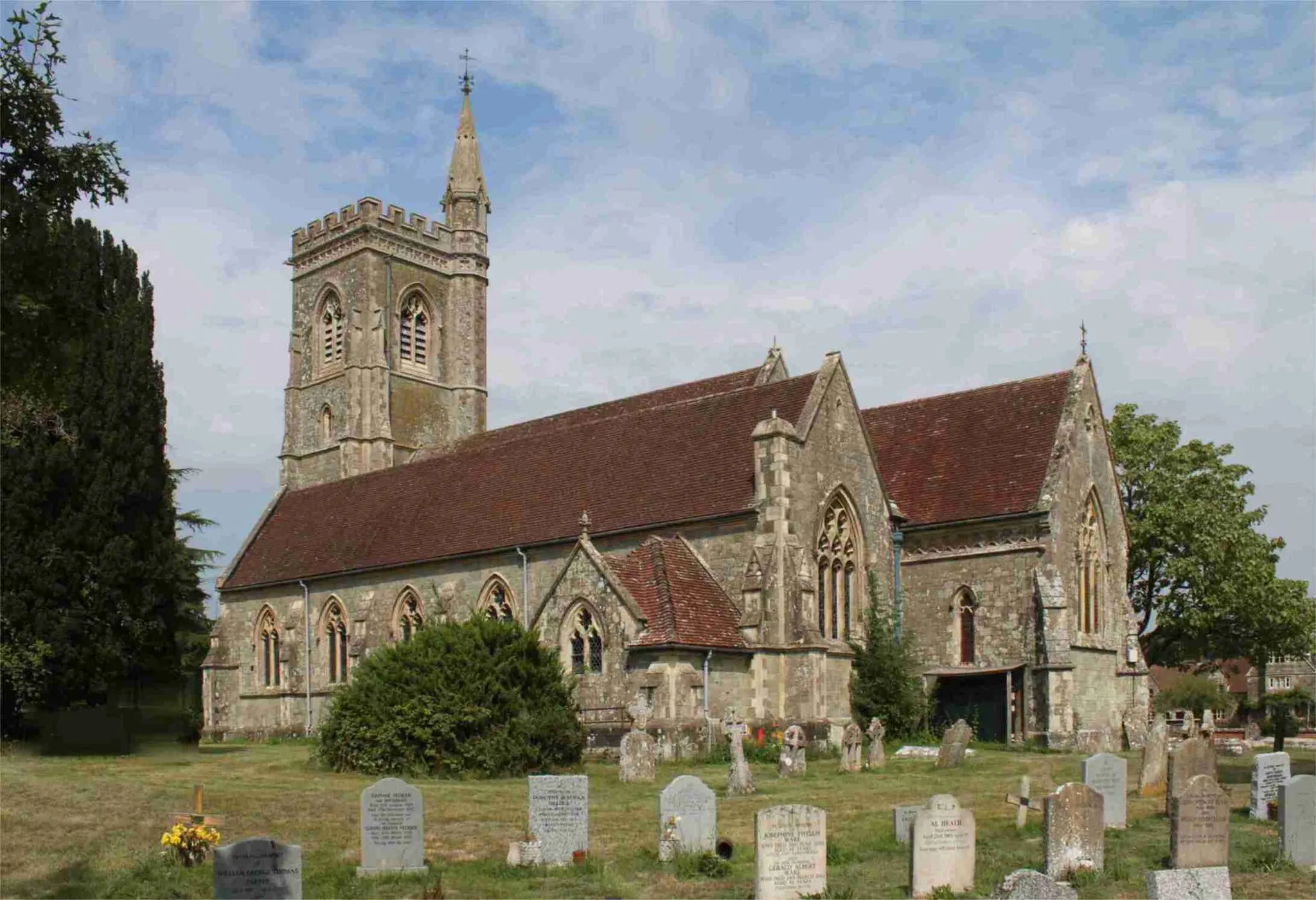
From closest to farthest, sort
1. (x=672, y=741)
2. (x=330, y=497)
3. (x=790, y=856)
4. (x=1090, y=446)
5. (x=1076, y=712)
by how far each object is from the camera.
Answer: (x=790, y=856) → (x=672, y=741) → (x=1076, y=712) → (x=1090, y=446) → (x=330, y=497)

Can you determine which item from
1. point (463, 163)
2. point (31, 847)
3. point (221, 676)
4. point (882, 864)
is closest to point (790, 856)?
point (882, 864)

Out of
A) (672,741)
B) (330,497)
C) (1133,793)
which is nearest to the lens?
(1133,793)

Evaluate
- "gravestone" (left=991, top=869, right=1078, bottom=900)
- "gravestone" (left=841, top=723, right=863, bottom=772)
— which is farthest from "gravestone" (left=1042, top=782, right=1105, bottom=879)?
"gravestone" (left=841, top=723, right=863, bottom=772)

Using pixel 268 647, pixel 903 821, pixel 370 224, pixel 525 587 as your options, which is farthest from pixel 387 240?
pixel 903 821

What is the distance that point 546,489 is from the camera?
126 ft

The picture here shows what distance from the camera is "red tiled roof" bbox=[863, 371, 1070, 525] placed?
117ft

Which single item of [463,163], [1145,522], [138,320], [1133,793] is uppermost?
[463,163]

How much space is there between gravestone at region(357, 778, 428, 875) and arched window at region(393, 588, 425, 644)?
23.9m

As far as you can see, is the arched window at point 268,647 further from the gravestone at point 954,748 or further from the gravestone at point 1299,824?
the gravestone at point 1299,824

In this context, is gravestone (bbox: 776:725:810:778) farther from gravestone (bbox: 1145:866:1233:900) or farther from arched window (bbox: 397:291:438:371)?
arched window (bbox: 397:291:438:371)

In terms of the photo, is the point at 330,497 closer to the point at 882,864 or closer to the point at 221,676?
the point at 221,676

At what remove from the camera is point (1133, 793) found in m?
24.1

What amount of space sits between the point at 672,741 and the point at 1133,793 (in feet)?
31.0

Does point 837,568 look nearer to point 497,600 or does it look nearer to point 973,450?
point 973,450
